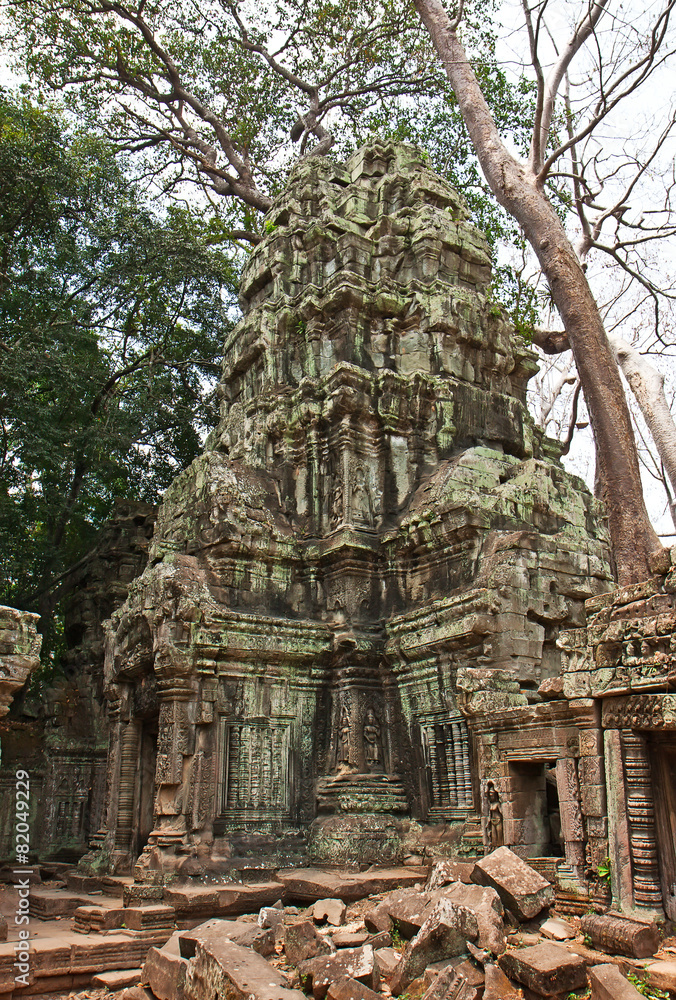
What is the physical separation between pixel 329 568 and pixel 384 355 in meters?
3.62

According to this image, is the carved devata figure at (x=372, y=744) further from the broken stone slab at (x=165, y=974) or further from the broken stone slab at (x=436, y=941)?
the broken stone slab at (x=436, y=941)

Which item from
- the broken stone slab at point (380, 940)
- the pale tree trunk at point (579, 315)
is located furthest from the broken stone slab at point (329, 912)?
the pale tree trunk at point (579, 315)

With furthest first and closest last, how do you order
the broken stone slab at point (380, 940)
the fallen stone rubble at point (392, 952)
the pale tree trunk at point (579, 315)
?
1. the pale tree trunk at point (579, 315)
2. the broken stone slab at point (380, 940)
3. the fallen stone rubble at point (392, 952)

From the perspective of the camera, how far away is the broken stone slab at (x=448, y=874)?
246 inches

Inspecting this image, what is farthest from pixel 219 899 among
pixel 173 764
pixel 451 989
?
pixel 451 989

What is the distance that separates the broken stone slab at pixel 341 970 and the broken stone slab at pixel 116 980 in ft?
6.25

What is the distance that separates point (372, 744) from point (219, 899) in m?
2.73

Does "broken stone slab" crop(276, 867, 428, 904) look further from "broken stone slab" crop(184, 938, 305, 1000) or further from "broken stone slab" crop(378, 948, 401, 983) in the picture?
"broken stone slab" crop(184, 938, 305, 1000)

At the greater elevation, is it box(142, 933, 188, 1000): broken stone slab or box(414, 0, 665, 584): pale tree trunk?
box(414, 0, 665, 584): pale tree trunk

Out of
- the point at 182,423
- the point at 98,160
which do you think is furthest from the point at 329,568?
the point at 98,160

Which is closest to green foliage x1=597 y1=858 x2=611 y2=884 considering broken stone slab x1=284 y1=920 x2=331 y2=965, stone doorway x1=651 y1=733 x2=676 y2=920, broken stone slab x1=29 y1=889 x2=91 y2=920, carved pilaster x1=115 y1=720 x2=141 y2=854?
stone doorway x1=651 y1=733 x2=676 y2=920

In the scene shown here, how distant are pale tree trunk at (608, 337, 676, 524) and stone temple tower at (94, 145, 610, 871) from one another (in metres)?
3.07

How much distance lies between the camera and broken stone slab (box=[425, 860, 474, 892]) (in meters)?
6.25

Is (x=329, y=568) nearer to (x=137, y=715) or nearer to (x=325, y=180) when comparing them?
(x=137, y=715)
